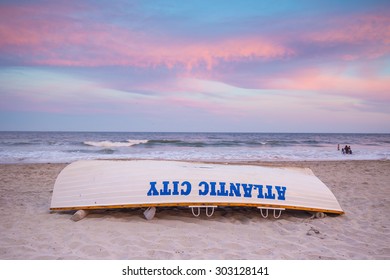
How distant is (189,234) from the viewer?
4.10 m

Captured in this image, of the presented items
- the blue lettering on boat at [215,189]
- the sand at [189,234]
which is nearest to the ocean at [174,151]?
the sand at [189,234]

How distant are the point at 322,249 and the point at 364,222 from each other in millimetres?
1559

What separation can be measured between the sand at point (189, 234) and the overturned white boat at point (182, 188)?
26cm

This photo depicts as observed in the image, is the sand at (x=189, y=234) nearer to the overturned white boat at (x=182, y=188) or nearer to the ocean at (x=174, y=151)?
the overturned white boat at (x=182, y=188)

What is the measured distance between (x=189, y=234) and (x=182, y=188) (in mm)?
720

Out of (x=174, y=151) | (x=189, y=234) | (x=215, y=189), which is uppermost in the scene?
(x=215, y=189)

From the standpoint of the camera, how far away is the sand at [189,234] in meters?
3.59

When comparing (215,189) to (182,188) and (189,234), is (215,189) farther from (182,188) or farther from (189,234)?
(189,234)

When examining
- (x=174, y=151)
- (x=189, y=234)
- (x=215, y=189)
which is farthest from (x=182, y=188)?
(x=174, y=151)

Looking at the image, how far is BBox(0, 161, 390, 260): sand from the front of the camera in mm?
3586

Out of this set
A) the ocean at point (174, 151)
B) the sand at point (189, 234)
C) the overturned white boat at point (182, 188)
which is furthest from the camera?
the ocean at point (174, 151)
